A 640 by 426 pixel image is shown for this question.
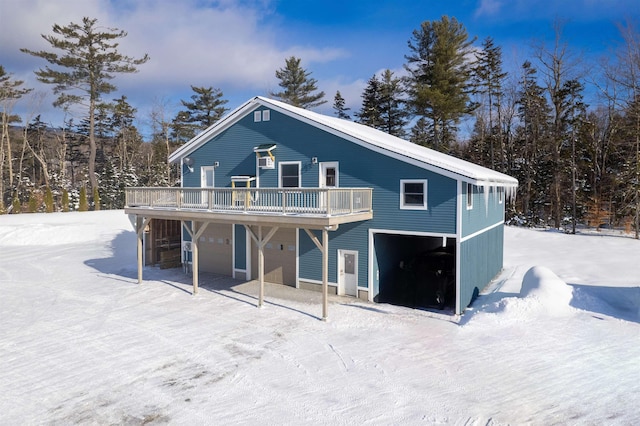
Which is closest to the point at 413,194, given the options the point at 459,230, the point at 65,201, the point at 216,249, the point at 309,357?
the point at 459,230

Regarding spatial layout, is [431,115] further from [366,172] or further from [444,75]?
[366,172]

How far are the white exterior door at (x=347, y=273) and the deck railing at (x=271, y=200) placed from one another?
5.39 ft

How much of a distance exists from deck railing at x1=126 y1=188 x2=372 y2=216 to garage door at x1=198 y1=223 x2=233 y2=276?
6.03ft

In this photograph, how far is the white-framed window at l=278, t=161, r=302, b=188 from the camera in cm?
1419

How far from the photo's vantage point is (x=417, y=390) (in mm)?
7062

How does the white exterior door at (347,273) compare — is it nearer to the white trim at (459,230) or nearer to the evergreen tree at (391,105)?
the white trim at (459,230)

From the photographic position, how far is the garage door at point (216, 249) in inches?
628

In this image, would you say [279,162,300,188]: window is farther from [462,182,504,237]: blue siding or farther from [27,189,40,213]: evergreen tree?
[27,189,40,213]: evergreen tree

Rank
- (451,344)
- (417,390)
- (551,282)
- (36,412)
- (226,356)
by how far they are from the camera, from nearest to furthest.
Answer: (36,412) < (417,390) < (226,356) < (451,344) < (551,282)

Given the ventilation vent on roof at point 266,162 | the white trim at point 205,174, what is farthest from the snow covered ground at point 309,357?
the ventilation vent on roof at point 266,162

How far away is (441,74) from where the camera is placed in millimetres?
31703

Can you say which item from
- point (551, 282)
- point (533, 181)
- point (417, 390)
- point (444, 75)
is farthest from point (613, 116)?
point (417, 390)

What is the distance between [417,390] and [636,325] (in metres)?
6.27

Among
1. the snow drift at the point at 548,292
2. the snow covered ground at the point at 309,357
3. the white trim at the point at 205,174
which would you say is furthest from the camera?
the white trim at the point at 205,174
